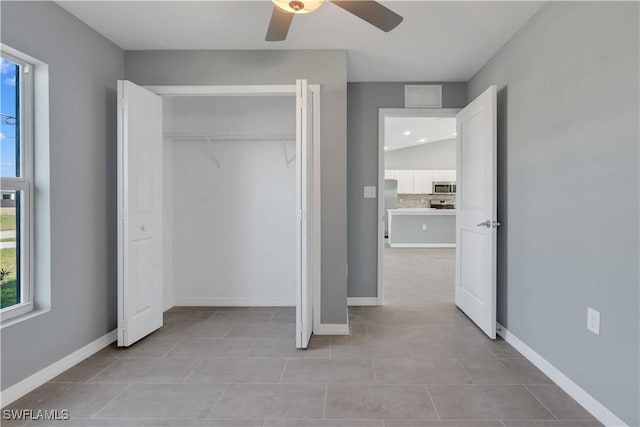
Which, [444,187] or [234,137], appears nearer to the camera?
[234,137]

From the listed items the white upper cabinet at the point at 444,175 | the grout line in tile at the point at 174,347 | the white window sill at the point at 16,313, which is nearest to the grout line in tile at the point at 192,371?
the grout line in tile at the point at 174,347

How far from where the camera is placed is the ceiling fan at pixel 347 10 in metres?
1.78

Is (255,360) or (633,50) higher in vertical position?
(633,50)

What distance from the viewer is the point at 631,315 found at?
5.48ft

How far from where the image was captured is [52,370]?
2.27 metres

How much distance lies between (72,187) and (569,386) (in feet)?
11.2

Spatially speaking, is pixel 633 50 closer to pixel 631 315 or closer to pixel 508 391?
pixel 631 315

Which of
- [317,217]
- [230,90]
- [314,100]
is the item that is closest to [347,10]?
[314,100]

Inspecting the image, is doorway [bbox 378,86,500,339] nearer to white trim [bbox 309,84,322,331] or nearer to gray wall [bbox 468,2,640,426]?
gray wall [bbox 468,2,640,426]

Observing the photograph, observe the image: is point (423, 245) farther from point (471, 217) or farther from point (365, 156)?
point (471, 217)

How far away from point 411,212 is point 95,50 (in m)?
7.47

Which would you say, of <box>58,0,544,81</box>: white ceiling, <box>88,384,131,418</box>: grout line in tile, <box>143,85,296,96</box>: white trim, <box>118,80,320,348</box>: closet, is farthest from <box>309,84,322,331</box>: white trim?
<box>88,384,131,418</box>: grout line in tile

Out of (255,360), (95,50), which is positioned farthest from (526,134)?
(95,50)

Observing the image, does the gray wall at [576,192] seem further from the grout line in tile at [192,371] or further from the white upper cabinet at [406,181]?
the white upper cabinet at [406,181]
